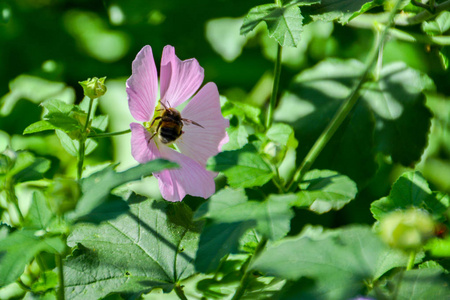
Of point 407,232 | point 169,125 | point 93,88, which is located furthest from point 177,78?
point 407,232

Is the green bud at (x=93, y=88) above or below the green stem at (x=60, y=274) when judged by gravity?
above

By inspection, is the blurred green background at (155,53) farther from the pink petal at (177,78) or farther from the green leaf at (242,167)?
the green leaf at (242,167)

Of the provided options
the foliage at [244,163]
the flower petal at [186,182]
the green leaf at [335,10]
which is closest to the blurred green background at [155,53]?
the foliage at [244,163]

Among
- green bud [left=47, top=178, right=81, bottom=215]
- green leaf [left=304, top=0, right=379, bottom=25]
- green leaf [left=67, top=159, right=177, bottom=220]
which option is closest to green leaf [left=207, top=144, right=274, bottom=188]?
green leaf [left=67, top=159, right=177, bottom=220]

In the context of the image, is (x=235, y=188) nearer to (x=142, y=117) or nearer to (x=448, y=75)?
(x=142, y=117)

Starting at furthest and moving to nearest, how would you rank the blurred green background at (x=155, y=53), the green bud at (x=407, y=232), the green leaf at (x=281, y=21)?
the blurred green background at (x=155, y=53) < the green leaf at (x=281, y=21) < the green bud at (x=407, y=232)

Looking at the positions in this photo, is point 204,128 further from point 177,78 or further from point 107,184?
point 107,184

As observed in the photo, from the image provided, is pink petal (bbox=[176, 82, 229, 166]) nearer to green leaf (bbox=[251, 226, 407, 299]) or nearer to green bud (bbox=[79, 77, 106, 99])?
green bud (bbox=[79, 77, 106, 99])
